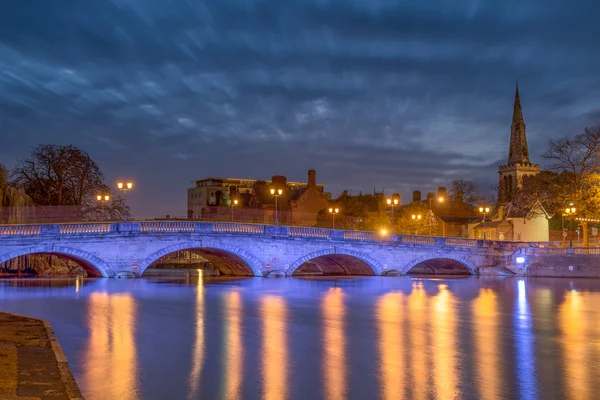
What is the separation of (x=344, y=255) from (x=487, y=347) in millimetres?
37740

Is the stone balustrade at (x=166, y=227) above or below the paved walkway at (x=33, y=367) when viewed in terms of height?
above

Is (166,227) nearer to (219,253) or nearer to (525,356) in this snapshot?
(219,253)

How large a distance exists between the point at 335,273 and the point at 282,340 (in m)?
46.7

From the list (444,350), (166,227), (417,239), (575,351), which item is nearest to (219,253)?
(166,227)

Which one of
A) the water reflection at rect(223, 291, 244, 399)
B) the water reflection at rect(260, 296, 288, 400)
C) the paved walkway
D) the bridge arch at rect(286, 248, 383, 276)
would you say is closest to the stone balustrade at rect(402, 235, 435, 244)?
the bridge arch at rect(286, 248, 383, 276)

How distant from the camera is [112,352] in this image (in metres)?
13.9

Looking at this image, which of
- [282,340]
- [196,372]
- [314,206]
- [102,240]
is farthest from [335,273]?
[196,372]

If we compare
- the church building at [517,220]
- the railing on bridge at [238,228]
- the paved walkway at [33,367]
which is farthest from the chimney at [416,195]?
the paved walkway at [33,367]

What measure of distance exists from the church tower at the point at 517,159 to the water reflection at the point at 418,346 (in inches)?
4403

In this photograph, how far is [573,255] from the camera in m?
54.4

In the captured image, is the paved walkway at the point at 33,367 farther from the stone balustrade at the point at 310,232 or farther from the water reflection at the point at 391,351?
the stone balustrade at the point at 310,232

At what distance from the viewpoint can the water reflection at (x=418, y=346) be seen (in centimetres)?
1080

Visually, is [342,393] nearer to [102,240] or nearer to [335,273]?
[102,240]

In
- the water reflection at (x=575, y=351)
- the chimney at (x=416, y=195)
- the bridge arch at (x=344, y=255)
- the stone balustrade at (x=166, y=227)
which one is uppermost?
the chimney at (x=416, y=195)
